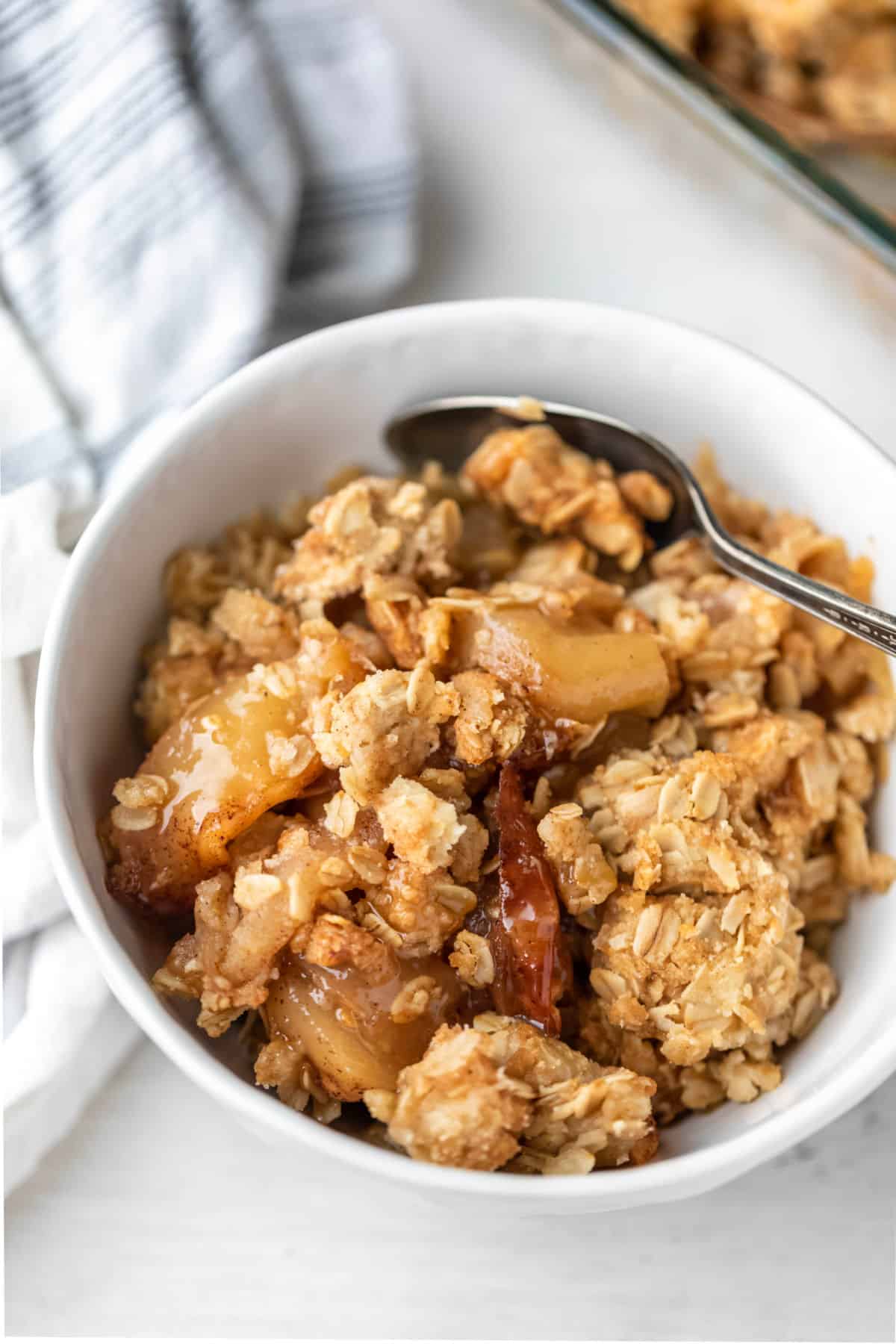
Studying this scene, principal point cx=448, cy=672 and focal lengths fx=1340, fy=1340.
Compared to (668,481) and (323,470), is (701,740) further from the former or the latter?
(323,470)

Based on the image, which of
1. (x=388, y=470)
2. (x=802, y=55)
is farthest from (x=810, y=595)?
(x=802, y=55)

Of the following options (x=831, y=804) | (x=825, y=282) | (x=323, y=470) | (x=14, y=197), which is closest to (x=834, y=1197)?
(x=831, y=804)

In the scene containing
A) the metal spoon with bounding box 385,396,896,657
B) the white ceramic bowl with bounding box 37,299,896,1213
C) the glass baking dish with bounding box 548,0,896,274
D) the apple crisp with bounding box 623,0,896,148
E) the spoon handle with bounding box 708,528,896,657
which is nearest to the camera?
the white ceramic bowl with bounding box 37,299,896,1213

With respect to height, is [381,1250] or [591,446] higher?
[591,446]

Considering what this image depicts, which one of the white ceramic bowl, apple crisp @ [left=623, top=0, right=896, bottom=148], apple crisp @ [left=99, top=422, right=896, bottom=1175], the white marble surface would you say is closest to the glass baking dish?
apple crisp @ [left=623, top=0, right=896, bottom=148]

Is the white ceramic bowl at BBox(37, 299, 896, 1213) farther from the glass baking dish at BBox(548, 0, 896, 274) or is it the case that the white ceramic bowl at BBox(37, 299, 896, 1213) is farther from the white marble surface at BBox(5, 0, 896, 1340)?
the glass baking dish at BBox(548, 0, 896, 274)

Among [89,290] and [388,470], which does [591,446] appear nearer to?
[388,470]
